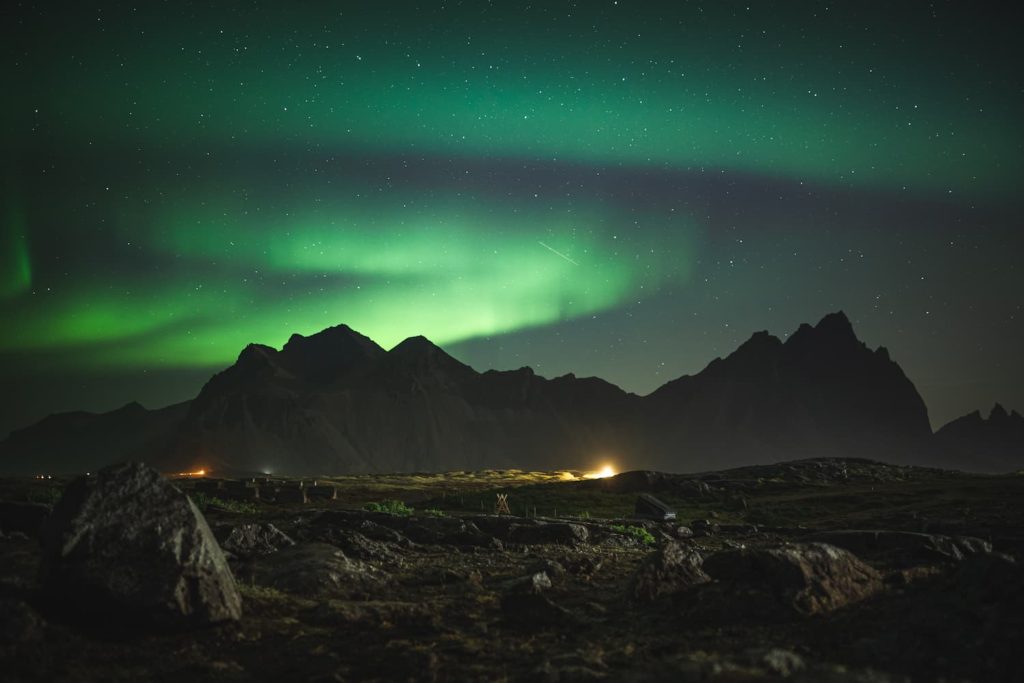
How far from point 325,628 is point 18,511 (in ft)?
70.9

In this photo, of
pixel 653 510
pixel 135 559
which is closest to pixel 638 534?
pixel 653 510

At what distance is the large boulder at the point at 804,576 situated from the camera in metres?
10.6

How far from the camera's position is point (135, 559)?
31.5ft

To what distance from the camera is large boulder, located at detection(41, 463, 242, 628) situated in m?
9.37

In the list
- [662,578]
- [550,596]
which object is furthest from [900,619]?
[550,596]

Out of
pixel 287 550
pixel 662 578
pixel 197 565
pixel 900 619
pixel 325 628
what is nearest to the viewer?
pixel 900 619

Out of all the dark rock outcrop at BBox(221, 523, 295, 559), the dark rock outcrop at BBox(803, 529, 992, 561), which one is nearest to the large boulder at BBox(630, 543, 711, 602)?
the dark rock outcrop at BBox(803, 529, 992, 561)

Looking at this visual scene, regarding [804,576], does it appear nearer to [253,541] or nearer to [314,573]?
[314,573]

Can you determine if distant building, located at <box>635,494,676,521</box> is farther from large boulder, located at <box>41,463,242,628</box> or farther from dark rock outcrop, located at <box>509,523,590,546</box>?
large boulder, located at <box>41,463,242,628</box>

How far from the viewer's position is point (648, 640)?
10.1 metres

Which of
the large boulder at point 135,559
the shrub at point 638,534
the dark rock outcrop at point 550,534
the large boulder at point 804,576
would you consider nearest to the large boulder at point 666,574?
the large boulder at point 804,576

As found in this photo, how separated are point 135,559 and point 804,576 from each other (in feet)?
36.2

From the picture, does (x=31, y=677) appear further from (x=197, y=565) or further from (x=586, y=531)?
(x=586, y=531)

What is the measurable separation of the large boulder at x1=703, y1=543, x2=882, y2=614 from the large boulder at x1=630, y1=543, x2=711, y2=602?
1128 millimetres
